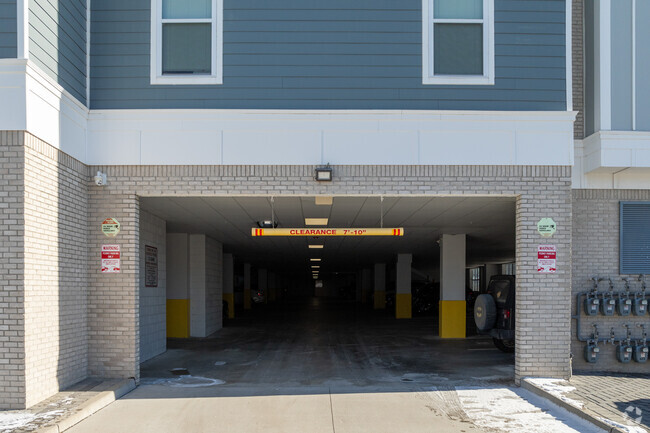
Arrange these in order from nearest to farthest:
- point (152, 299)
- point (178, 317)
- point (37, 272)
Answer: point (37, 272) → point (152, 299) → point (178, 317)

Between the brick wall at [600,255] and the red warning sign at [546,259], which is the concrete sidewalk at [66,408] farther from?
the brick wall at [600,255]

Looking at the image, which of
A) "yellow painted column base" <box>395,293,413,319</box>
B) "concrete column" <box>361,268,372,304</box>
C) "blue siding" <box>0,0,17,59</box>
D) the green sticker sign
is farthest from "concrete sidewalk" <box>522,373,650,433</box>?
"concrete column" <box>361,268,372,304</box>

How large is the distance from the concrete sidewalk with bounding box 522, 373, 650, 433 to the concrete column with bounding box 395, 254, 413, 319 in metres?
16.9

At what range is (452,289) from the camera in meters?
18.7

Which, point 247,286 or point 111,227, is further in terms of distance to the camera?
point 247,286

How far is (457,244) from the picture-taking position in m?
18.6

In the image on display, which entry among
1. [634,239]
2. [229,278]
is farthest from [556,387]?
[229,278]

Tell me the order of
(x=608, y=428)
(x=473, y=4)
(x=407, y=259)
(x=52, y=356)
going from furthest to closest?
(x=407, y=259) → (x=473, y=4) → (x=52, y=356) → (x=608, y=428)

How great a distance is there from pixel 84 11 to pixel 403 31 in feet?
17.0

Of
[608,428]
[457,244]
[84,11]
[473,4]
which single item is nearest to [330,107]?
[473,4]

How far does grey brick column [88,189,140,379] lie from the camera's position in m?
9.95

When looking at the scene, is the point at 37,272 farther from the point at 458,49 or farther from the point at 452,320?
the point at 452,320

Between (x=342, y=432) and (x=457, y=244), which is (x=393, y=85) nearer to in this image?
(x=342, y=432)

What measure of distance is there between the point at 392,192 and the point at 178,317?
10.4 meters
